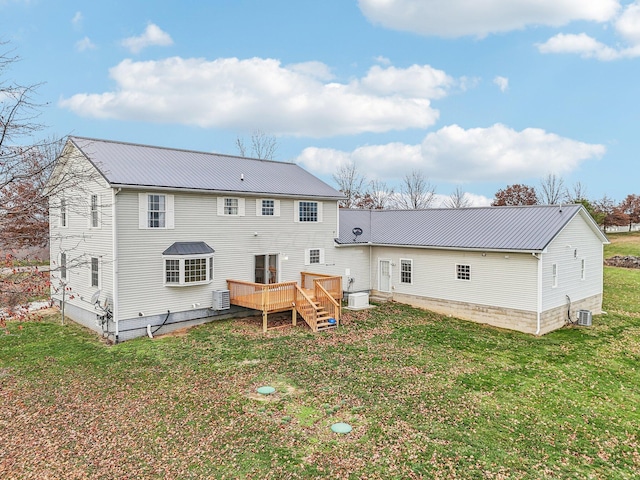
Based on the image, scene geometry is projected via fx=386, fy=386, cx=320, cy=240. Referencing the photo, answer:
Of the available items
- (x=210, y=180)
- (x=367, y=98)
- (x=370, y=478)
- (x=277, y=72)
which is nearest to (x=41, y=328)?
(x=210, y=180)

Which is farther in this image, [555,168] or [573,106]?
[555,168]

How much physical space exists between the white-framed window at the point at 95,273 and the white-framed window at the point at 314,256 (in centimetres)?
842

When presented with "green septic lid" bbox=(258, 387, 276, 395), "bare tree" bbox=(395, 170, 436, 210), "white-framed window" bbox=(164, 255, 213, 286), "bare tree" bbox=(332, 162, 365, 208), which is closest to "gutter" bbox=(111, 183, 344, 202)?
"white-framed window" bbox=(164, 255, 213, 286)

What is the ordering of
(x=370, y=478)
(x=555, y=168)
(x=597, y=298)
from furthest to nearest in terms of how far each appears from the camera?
(x=555, y=168)
(x=597, y=298)
(x=370, y=478)

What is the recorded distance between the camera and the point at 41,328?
14930 mm

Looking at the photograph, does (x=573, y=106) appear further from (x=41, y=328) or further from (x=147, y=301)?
(x=41, y=328)

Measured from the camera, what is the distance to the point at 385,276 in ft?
64.5

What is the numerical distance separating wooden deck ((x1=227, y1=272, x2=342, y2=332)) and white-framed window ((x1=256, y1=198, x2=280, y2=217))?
3253 mm

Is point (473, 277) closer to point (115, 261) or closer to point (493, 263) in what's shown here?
point (493, 263)

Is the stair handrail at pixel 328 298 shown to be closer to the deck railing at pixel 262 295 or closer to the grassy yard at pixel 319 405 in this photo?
the deck railing at pixel 262 295

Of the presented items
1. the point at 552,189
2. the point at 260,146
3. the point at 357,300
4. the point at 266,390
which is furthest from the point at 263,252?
the point at 552,189

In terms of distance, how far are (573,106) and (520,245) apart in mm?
11273

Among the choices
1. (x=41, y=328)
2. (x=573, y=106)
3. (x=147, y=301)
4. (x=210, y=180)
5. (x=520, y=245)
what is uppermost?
(x=573, y=106)

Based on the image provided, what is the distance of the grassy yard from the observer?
6407mm
